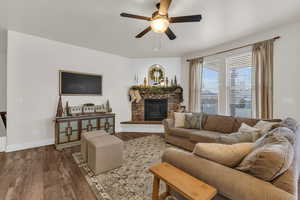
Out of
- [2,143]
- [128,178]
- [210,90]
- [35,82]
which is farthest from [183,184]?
[2,143]

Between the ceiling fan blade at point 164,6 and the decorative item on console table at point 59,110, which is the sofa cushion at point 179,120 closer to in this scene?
the ceiling fan blade at point 164,6

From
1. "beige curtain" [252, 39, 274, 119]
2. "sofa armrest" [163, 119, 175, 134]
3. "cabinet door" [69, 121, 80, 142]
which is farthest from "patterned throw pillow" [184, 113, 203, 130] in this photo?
"cabinet door" [69, 121, 80, 142]

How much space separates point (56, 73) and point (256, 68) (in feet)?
16.9

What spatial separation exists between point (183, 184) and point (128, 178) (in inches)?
49.9

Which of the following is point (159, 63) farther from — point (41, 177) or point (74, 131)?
point (41, 177)

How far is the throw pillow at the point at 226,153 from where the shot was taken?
3.78 feet

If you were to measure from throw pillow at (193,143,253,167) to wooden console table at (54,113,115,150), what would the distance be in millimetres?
3281

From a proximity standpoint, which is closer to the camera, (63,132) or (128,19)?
(128,19)

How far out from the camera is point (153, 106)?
5.23 m

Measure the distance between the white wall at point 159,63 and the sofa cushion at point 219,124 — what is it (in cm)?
224

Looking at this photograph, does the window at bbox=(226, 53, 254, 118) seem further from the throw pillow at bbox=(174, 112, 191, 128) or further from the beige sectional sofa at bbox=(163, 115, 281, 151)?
the throw pillow at bbox=(174, 112, 191, 128)

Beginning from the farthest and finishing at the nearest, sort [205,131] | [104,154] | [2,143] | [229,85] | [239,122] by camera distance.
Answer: [229,85], [205,131], [2,143], [239,122], [104,154]

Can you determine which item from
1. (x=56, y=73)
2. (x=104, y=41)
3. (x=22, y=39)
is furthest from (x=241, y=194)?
(x=22, y=39)

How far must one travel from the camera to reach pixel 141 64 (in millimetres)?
5262
